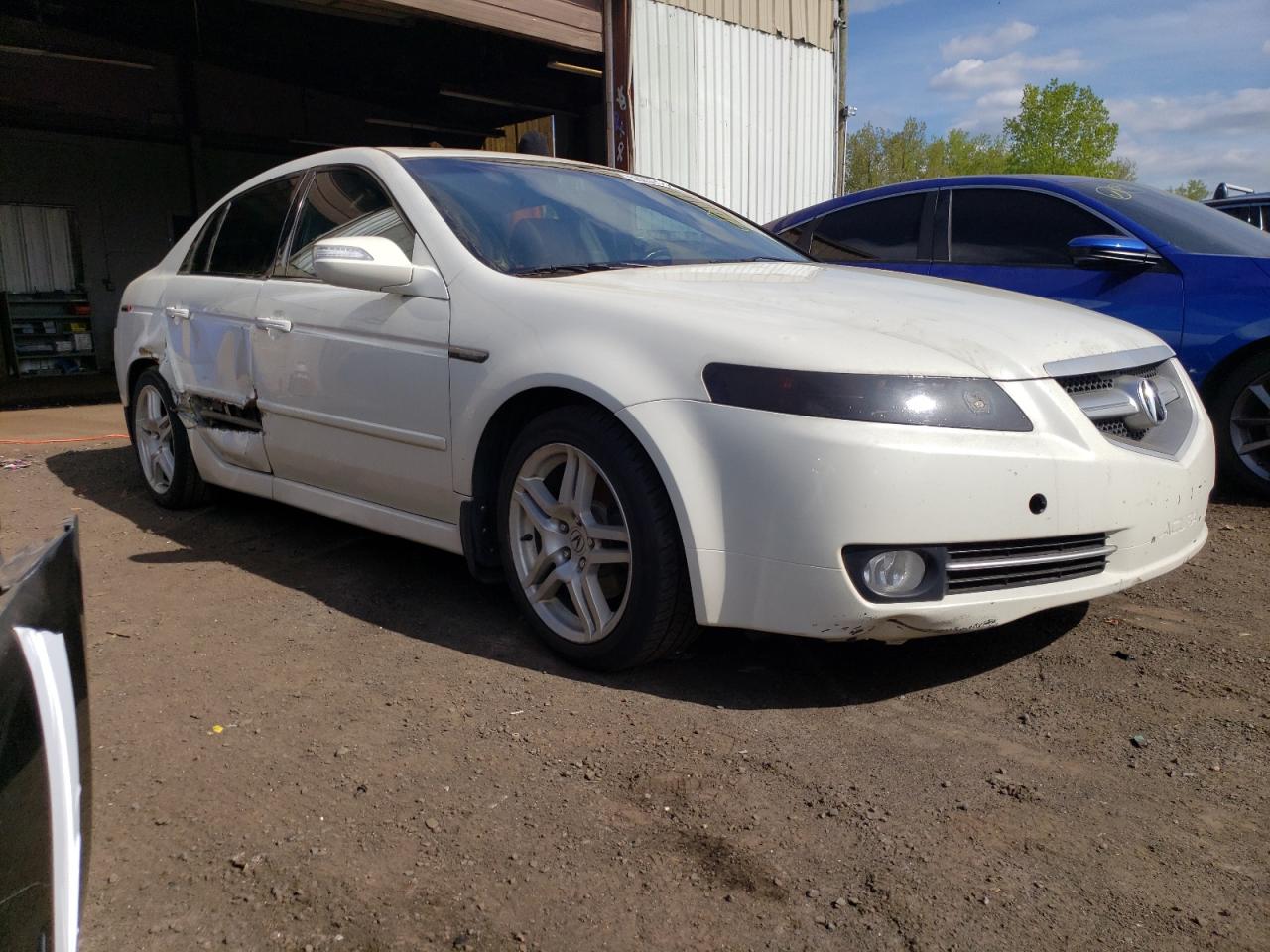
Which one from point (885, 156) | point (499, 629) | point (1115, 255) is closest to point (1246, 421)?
point (1115, 255)

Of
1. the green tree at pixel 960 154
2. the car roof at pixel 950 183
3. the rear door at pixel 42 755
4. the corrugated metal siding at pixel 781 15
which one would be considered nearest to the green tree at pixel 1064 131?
the green tree at pixel 960 154

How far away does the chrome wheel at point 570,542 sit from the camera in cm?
290

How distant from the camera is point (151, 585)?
3900 millimetres

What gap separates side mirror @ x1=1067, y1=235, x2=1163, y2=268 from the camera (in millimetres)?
4844

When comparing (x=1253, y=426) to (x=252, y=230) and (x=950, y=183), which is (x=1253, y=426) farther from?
(x=252, y=230)

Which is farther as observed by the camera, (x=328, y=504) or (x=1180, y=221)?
(x=1180, y=221)

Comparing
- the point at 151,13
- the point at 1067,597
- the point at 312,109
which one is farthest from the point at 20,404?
the point at 1067,597

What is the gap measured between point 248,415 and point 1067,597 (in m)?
3.05

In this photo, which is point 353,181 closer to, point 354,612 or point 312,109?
point 354,612

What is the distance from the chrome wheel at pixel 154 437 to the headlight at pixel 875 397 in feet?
10.6

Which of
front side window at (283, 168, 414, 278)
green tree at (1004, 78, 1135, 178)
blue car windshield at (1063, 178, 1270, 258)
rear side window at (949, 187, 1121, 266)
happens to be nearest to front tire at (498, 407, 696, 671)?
front side window at (283, 168, 414, 278)

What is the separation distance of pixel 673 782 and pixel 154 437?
3685 millimetres

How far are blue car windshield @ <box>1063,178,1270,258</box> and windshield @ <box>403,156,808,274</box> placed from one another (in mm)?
2098

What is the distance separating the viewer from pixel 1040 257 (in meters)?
5.36
